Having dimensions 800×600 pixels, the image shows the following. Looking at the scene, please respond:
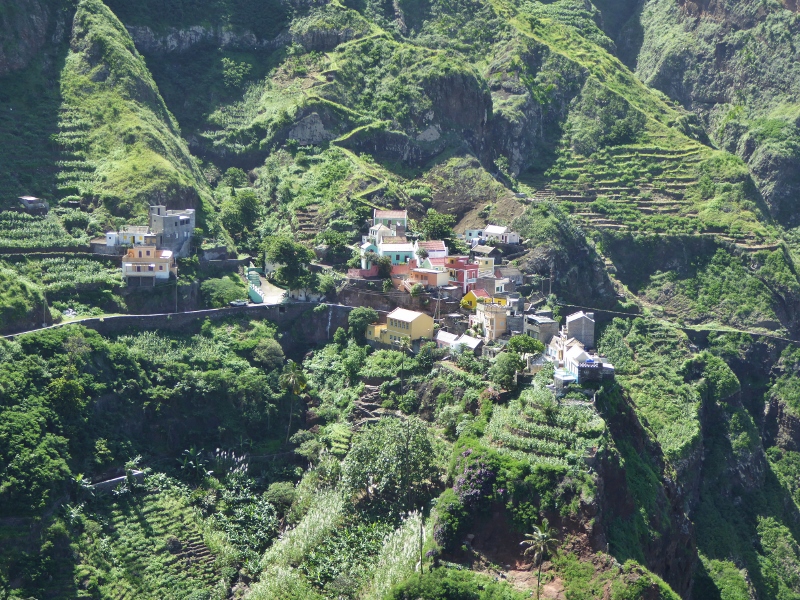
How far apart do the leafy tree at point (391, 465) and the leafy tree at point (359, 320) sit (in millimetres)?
12390

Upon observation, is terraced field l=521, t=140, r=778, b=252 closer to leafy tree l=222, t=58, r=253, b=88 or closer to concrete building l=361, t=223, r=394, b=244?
concrete building l=361, t=223, r=394, b=244

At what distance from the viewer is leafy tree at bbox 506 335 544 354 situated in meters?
73.8

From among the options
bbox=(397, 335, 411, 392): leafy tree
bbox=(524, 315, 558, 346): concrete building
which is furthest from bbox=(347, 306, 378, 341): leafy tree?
bbox=(524, 315, 558, 346): concrete building

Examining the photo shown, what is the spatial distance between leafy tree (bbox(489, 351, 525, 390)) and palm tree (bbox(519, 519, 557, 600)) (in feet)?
34.0

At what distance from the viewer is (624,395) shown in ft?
249

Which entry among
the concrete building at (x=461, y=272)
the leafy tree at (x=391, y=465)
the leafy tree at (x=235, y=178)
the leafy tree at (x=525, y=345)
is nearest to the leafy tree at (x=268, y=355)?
the leafy tree at (x=391, y=465)

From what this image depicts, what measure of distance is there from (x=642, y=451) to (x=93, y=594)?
32331 mm

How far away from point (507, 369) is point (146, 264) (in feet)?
80.7

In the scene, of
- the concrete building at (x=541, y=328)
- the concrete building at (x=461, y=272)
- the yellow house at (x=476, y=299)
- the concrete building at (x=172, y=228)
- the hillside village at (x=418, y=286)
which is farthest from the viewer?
the concrete building at (x=461, y=272)

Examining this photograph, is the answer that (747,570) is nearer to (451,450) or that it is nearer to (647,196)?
(451,450)

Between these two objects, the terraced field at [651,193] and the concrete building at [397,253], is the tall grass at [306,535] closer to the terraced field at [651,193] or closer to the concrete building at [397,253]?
the concrete building at [397,253]

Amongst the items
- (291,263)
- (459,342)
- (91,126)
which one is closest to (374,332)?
(459,342)

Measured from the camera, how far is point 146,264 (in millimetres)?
79312

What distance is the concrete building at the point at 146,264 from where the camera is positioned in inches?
3113
